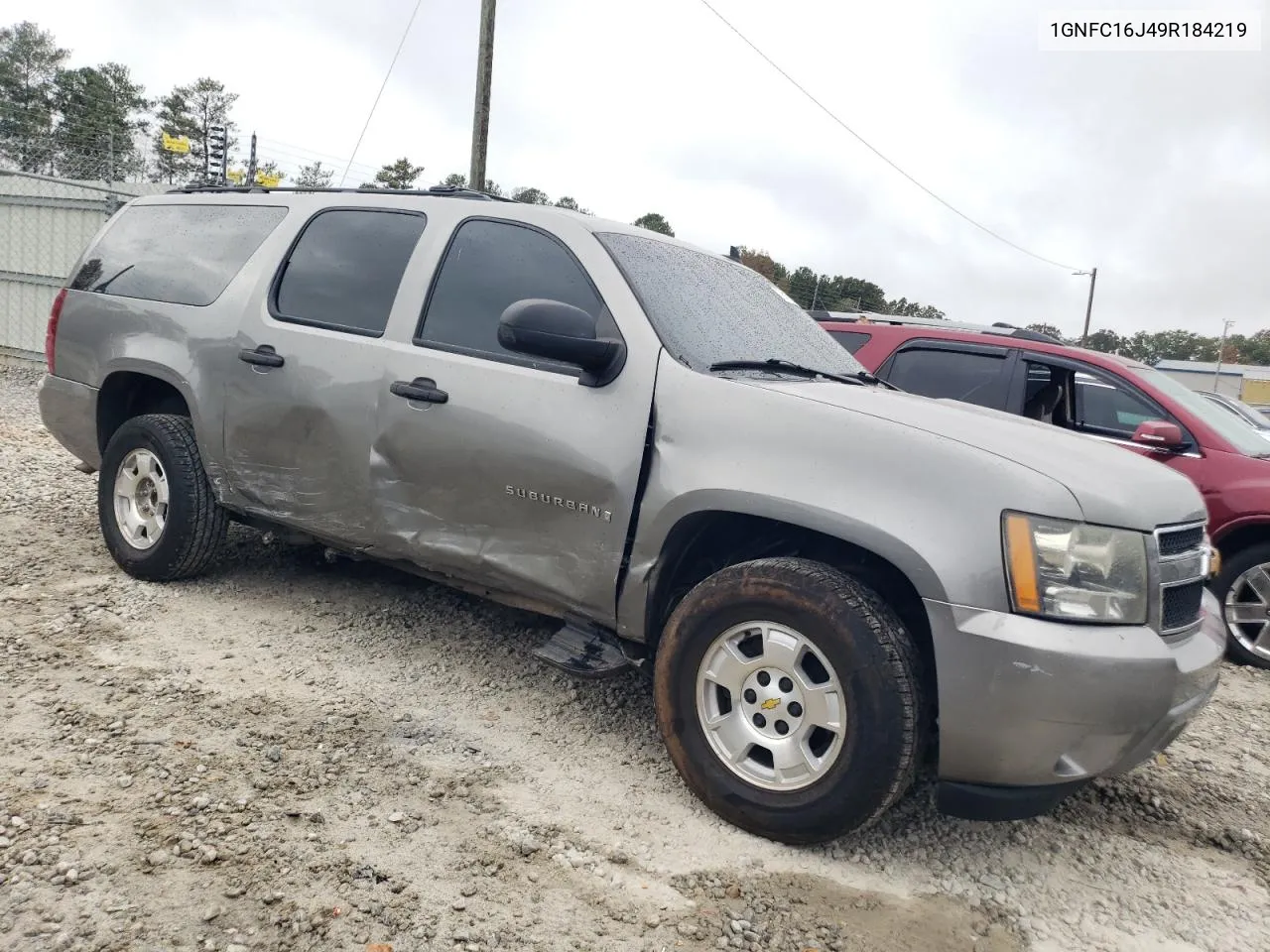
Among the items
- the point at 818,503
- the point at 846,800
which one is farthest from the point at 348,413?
the point at 846,800

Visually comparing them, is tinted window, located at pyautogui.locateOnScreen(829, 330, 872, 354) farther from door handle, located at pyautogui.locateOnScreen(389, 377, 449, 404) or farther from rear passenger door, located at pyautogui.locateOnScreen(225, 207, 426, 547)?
door handle, located at pyautogui.locateOnScreen(389, 377, 449, 404)

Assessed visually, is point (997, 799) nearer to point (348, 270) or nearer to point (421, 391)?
point (421, 391)

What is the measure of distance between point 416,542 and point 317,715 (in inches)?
27.9

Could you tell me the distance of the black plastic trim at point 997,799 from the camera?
8.42 feet

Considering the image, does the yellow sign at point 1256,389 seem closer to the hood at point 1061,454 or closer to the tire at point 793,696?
the hood at point 1061,454

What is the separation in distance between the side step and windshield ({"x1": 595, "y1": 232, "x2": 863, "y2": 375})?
1.00 meters

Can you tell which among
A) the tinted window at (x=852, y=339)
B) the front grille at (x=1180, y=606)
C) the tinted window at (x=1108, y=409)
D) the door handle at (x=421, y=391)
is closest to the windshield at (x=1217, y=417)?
the tinted window at (x=1108, y=409)

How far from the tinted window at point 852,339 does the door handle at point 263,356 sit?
3929 millimetres

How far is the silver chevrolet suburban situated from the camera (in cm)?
253

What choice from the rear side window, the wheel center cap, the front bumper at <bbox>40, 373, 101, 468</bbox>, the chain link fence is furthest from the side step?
the chain link fence

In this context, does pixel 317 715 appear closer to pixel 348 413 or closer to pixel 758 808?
pixel 348 413

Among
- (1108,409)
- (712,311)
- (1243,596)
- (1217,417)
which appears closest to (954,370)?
(1108,409)

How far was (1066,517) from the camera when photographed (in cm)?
250

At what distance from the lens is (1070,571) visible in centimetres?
249
